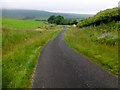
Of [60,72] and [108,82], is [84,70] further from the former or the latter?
[108,82]

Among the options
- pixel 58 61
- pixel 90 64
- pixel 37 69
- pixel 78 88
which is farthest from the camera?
pixel 58 61

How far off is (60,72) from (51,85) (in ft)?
10.0

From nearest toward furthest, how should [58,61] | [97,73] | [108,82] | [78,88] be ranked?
[78,88] < [108,82] < [97,73] < [58,61]

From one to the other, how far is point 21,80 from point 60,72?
274 centimetres

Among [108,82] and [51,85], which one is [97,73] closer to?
[108,82]

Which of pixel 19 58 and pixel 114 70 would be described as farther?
pixel 19 58

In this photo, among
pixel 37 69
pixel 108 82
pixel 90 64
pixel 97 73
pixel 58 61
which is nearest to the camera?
pixel 108 82

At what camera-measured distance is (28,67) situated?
17.2m

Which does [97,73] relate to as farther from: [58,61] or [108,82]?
[58,61]

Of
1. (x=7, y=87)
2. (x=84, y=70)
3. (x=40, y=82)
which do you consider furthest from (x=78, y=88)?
(x=84, y=70)

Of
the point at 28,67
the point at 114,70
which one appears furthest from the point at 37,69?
the point at 114,70

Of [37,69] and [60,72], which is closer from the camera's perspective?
[60,72]

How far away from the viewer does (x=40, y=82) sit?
13.4 m

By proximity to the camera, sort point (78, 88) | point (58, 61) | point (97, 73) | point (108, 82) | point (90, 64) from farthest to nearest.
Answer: point (58, 61) → point (90, 64) → point (97, 73) → point (108, 82) → point (78, 88)
